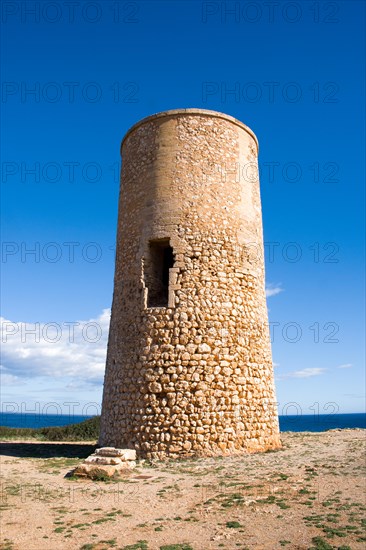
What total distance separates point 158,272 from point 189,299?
156 centimetres

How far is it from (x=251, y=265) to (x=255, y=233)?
106cm

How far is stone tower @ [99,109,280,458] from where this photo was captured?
10.3 m

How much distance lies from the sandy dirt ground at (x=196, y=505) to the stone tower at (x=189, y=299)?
1.11 meters

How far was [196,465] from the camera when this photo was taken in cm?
909

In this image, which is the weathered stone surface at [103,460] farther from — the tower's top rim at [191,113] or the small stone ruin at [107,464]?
the tower's top rim at [191,113]

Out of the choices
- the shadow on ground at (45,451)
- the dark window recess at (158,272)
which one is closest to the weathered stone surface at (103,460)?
the shadow on ground at (45,451)

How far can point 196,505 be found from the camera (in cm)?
651

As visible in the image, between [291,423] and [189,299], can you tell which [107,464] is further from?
[291,423]

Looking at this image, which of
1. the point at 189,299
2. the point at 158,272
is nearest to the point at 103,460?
the point at 189,299

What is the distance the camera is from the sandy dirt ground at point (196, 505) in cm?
522

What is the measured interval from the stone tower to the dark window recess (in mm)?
30

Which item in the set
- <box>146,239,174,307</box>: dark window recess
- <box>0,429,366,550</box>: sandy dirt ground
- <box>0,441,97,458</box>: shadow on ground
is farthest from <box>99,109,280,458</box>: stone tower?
<box>0,429,366,550</box>: sandy dirt ground

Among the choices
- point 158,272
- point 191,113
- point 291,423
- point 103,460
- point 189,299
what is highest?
point 191,113

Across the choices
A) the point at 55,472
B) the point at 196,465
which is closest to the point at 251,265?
the point at 196,465
